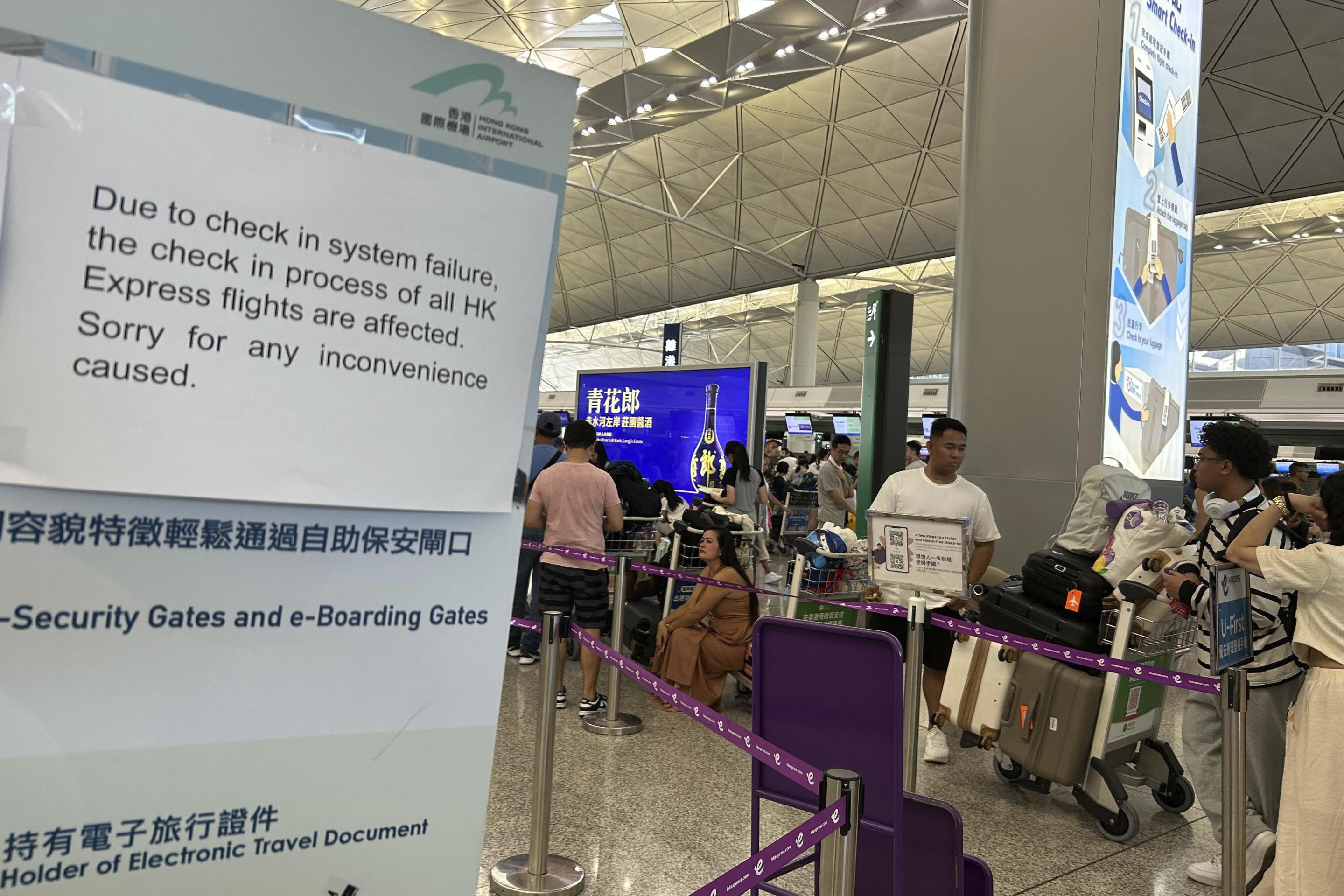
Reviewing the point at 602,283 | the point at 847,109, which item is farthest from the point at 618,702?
the point at 602,283

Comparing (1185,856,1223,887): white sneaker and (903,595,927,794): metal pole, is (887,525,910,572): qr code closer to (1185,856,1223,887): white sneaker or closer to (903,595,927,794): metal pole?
(903,595,927,794): metal pole

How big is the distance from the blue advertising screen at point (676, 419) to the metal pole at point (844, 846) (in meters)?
6.86

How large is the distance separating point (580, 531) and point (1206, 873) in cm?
354

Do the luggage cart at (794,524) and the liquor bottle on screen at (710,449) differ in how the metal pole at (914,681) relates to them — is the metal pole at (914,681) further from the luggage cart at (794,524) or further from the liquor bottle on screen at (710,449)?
the luggage cart at (794,524)

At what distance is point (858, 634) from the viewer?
2635 millimetres

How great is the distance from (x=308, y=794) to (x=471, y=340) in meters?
0.73

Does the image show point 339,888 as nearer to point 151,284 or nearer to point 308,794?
point 308,794

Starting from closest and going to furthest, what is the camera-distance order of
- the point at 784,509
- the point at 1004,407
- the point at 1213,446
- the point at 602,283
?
the point at 1213,446 → the point at 1004,407 → the point at 784,509 → the point at 602,283

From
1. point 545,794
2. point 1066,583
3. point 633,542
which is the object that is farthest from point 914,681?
point 633,542

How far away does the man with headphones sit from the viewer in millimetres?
3416

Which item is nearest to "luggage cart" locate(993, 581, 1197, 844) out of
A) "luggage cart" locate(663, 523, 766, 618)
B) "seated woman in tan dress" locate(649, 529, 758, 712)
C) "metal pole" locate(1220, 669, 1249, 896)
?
"metal pole" locate(1220, 669, 1249, 896)

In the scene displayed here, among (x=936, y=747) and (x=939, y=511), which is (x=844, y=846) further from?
(x=936, y=747)

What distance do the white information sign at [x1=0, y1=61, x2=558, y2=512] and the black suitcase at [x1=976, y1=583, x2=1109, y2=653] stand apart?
12.3 feet

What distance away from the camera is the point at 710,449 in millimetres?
9359
